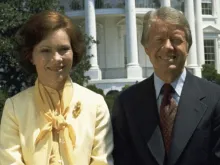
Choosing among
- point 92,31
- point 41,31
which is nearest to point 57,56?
point 41,31

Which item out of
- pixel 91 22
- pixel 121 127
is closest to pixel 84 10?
pixel 91 22

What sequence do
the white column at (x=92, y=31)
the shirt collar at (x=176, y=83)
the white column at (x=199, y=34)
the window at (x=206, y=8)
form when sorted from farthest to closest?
the window at (x=206, y=8) < the white column at (x=199, y=34) < the white column at (x=92, y=31) < the shirt collar at (x=176, y=83)

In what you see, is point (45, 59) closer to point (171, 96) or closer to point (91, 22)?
point (171, 96)

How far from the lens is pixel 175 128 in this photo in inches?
140

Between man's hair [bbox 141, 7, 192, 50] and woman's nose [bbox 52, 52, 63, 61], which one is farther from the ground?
man's hair [bbox 141, 7, 192, 50]

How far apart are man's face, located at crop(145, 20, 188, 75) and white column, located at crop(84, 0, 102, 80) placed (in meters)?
26.5

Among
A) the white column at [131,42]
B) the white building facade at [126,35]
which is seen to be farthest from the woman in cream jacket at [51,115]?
the white column at [131,42]

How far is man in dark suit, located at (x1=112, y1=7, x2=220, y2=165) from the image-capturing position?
3.51 metres

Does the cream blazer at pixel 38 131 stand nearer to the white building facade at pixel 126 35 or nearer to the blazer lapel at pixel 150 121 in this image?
the blazer lapel at pixel 150 121

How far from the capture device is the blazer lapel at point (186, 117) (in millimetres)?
3518

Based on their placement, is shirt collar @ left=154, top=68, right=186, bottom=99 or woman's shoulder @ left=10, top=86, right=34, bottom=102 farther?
shirt collar @ left=154, top=68, right=186, bottom=99

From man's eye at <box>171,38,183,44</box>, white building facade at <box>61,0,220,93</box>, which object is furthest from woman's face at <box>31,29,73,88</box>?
white building facade at <box>61,0,220,93</box>

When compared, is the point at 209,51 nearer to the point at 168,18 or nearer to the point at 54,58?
the point at 168,18

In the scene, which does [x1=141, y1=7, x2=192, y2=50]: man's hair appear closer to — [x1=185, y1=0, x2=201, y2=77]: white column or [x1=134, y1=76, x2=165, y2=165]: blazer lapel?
[x1=134, y1=76, x2=165, y2=165]: blazer lapel
